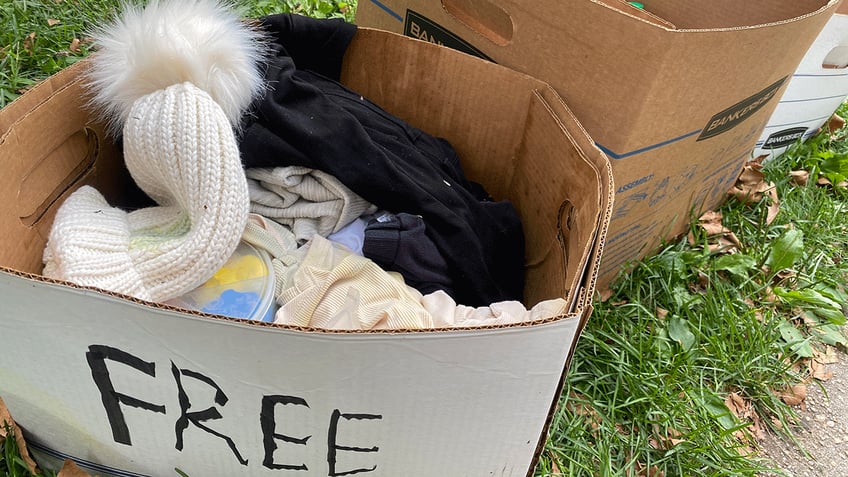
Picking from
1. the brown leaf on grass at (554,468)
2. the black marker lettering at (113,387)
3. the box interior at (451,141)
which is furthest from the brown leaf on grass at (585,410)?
the black marker lettering at (113,387)

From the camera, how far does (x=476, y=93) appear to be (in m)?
1.12

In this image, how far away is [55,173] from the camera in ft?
2.92

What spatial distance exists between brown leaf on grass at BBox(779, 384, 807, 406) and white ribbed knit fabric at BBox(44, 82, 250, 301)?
1126 mm

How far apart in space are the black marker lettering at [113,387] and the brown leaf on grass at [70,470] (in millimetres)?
121

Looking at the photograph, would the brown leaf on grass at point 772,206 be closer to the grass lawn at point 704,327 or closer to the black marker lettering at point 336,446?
the grass lawn at point 704,327

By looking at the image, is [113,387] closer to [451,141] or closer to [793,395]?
[451,141]

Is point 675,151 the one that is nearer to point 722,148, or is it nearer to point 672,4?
point 722,148

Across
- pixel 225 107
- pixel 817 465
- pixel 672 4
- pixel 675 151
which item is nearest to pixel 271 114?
pixel 225 107

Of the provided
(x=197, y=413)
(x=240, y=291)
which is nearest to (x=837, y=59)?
(x=240, y=291)

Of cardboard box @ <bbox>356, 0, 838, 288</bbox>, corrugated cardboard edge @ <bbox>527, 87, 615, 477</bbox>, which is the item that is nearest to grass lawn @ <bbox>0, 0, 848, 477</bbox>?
cardboard box @ <bbox>356, 0, 838, 288</bbox>

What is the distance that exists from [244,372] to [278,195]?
0.42 m

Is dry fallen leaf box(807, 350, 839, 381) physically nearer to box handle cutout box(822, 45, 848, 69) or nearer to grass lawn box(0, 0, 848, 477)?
grass lawn box(0, 0, 848, 477)

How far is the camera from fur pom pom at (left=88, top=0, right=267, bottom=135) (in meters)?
0.82

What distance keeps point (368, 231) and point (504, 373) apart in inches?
15.6
